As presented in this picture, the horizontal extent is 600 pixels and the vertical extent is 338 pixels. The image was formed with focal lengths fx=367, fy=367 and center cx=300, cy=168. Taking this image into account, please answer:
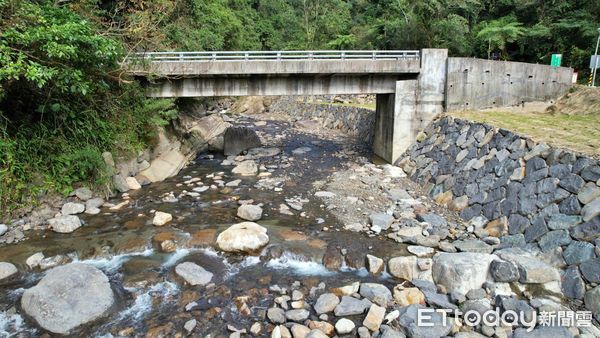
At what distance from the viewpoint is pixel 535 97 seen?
18156 mm

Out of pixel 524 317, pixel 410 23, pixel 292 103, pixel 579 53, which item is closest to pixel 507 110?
pixel 579 53

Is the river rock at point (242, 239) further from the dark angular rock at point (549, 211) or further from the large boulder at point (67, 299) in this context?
the dark angular rock at point (549, 211)

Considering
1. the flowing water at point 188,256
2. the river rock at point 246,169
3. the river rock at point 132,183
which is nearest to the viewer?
the flowing water at point 188,256

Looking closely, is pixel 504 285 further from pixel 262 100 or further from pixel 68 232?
pixel 262 100

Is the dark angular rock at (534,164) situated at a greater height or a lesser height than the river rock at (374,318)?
greater

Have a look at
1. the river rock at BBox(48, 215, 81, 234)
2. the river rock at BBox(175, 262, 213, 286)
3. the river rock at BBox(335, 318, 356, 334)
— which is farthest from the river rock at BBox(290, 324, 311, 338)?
the river rock at BBox(48, 215, 81, 234)

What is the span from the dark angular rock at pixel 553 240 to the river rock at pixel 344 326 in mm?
5145

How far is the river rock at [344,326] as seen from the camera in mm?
6875

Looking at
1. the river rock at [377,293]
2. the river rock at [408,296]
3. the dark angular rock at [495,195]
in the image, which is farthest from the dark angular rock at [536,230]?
the river rock at [377,293]

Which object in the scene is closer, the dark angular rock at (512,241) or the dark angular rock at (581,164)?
the dark angular rock at (581,164)

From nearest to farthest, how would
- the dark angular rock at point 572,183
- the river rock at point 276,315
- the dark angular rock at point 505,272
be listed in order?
the river rock at point 276,315 < the dark angular rock at point 505,272 < the dark angular rock at point 572,183

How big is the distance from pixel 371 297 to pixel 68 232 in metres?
8.77

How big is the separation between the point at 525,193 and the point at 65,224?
13172mm

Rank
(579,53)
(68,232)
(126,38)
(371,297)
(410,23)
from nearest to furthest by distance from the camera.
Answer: (371,297), (68,232), (126,38), (579,53), (410,23)
